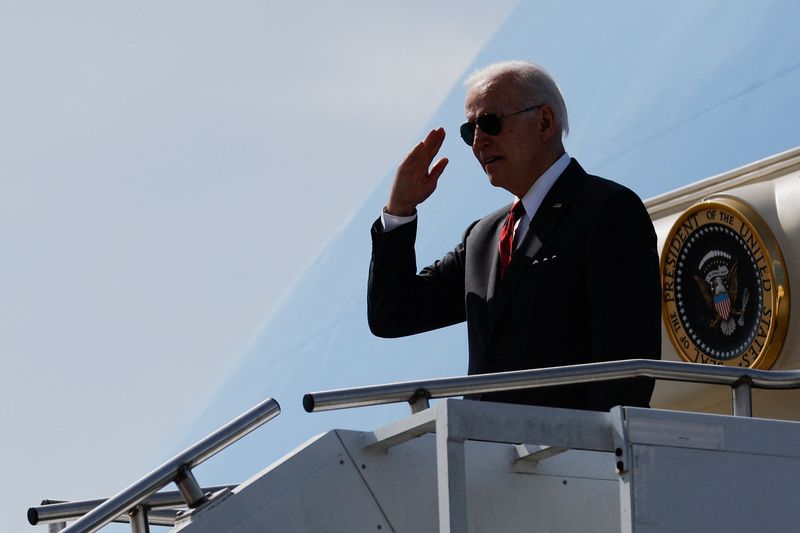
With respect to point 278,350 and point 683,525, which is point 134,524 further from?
point 278,350

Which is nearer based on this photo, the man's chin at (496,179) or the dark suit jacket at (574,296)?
the dark suit jacket at (574,296)

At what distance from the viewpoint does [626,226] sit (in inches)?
144

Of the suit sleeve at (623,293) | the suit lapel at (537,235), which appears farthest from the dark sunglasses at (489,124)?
the suit sleeve at (623,293)

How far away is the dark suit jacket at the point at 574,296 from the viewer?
11.5 feet

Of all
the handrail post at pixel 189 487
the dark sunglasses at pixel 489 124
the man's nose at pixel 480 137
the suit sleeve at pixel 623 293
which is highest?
the dark sunglasses at pixel 489 124

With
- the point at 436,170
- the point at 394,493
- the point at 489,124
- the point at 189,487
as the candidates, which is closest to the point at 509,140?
the point at 489,124

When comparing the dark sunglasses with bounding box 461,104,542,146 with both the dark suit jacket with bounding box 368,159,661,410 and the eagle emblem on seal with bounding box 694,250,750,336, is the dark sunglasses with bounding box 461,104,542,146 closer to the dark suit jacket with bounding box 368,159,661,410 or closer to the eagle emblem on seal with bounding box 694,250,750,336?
the dark suit jacket with bounding box 368,159,661,410

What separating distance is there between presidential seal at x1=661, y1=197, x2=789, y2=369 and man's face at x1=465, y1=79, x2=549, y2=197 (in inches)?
62.9

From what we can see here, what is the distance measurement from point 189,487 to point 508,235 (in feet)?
3.74

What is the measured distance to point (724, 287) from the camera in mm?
5344

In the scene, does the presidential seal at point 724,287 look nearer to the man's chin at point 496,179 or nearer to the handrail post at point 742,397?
the man's chin at point 496,179

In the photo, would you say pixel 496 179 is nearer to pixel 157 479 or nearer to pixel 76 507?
pixel 157 479

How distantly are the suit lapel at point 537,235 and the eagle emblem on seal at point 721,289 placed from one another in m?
1.67

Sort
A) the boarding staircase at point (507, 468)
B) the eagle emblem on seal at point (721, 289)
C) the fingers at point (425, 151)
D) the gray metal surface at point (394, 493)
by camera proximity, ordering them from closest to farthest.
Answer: the boarding staircase at point (507, 468)
the gray metal surface at point (394, 493)
the fingers at point (425, 151)
the eagle emblem on seal at point (721, 289)
